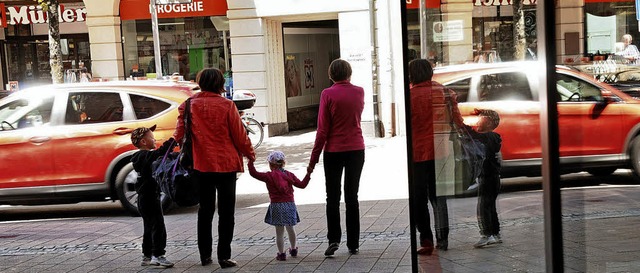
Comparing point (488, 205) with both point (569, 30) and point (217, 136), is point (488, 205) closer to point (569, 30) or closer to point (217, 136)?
point (569, 30)

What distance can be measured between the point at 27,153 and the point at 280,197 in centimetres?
423

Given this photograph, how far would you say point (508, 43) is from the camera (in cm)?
342

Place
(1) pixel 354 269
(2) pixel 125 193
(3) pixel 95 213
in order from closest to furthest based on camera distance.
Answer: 1. (1) pixel 354 269
2. (2) pixel 125 193
3. (3) pixel 95 213

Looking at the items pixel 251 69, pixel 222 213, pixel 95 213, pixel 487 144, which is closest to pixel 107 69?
pixel 251 69

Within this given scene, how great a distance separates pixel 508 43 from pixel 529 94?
0.91 feet

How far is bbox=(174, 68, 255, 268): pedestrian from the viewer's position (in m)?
7.23

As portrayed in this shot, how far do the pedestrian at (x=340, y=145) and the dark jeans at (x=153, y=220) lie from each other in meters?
1.33

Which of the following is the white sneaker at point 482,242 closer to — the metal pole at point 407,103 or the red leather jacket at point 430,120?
the red leather jacket at point 430,120

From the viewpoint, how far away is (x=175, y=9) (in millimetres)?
20844

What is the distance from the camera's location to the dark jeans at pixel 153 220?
7.32 metres

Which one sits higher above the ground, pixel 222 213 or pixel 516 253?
pixel 516 253

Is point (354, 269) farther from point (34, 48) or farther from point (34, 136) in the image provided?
point (34, 48)

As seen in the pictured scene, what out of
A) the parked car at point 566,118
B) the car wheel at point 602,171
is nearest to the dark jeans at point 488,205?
the parked car at point 566,118

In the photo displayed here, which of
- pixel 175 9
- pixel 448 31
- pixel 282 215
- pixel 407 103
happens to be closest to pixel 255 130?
pixel 175 9
